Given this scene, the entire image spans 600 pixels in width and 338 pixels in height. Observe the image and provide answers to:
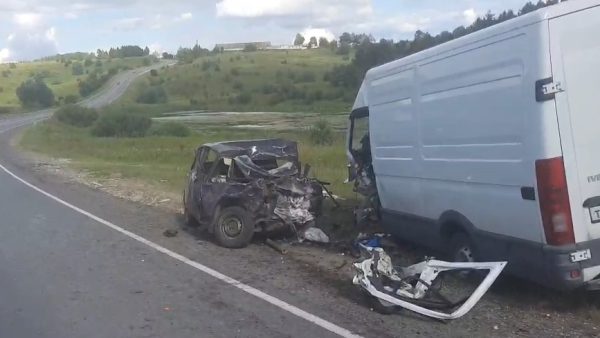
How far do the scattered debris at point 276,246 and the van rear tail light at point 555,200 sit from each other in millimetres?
4715

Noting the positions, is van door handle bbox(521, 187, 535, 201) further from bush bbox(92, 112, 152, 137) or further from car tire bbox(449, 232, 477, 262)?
bush bbox(92, 112, 152, 137)

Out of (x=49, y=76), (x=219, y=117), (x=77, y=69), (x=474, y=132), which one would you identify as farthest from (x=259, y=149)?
(x=77, y=69)

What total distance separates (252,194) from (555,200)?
556cm

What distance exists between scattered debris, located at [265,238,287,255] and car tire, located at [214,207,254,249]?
268 millimetres

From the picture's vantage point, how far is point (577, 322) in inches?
259

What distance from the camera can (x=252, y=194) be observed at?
11.2 m

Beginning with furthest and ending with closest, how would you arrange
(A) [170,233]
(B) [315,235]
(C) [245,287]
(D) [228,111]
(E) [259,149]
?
(D) [228,111] → (A) [170,233] → (E) [259,149] → (B) [315,235] → (C) [245,287]

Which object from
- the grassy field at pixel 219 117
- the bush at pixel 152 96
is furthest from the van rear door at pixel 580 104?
the bush at pixel 152 96

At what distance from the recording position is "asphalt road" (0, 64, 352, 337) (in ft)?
21.9

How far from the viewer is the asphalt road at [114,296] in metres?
6.68

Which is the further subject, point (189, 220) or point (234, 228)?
point (189, 220)

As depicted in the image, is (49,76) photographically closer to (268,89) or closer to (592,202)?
(268,89)

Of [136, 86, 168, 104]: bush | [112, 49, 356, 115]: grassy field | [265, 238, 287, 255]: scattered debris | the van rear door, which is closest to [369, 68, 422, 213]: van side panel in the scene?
[265, 238, 287, 255]: scattered debris

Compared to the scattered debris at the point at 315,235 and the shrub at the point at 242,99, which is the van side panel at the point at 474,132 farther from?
the shrub at the point at 242,99
